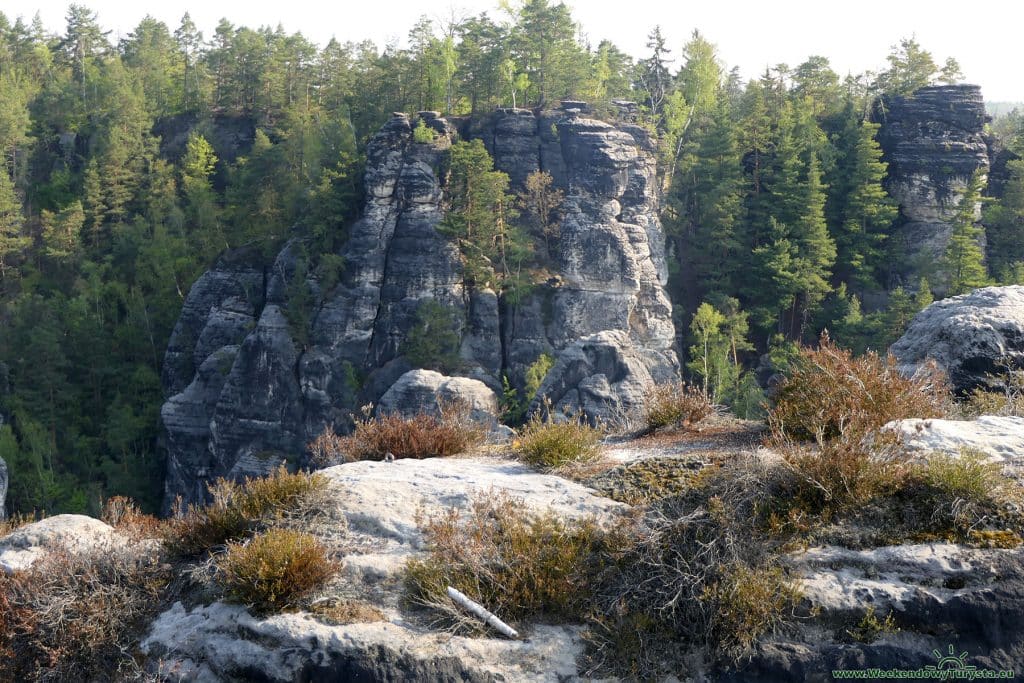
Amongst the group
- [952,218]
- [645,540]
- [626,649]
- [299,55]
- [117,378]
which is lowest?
[117,378]

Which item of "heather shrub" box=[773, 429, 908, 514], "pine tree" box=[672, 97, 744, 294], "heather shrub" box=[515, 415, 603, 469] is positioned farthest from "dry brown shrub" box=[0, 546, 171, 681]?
"pine tree" box=[672, 97, 744, 294]

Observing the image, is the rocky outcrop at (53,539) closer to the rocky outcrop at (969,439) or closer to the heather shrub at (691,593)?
the heather shrub at (691,593)

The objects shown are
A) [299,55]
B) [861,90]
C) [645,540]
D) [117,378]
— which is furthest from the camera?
[299,55]

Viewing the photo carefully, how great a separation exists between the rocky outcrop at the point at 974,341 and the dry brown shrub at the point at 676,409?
97.9 inches

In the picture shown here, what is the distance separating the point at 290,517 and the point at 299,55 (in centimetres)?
6101

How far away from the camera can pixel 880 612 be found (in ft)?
18.2

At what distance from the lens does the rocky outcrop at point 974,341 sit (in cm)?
978

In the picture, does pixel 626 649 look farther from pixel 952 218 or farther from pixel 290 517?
pixel 952 218

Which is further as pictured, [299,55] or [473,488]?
[299,55]

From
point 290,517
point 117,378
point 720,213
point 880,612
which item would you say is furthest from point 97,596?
point 117,378

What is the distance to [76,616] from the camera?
19.8ft

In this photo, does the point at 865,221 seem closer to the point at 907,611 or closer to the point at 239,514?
the point at 907,611

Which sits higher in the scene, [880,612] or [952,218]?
[952,218]

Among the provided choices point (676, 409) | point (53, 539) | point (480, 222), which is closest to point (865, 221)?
point (480, 222)
